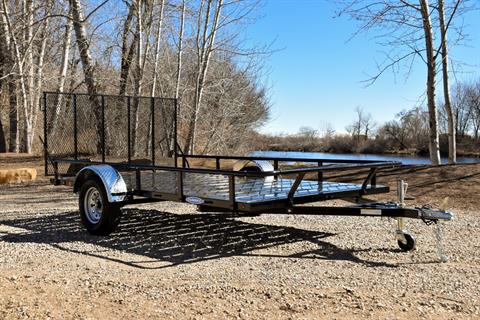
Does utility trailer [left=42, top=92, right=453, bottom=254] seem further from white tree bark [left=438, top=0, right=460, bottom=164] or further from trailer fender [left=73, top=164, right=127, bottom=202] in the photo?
white tree bark [left=438, top=0, right=460, bottom=164]

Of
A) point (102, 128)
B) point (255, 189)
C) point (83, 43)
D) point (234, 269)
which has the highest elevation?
point (83, 43)

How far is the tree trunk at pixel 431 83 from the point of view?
15125 mm

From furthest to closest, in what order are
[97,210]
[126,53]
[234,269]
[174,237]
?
[126,53] < [97,210] < [174,237] < [234,269]

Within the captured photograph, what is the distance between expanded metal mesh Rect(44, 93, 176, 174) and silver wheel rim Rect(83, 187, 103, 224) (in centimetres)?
204

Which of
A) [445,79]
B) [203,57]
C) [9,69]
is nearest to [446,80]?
[445,79]

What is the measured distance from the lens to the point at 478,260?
5785mm

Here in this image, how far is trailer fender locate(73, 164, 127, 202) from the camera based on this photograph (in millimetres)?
6855

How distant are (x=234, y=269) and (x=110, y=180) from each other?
251cm

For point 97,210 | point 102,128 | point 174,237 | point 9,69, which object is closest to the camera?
point 174,237

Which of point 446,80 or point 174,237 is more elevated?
point 446,80

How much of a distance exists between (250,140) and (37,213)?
709 inches

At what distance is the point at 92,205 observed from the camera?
24.4ft

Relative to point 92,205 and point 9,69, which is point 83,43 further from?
point 92,205

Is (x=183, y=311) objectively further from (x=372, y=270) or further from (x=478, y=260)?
(x=478, y=260)
